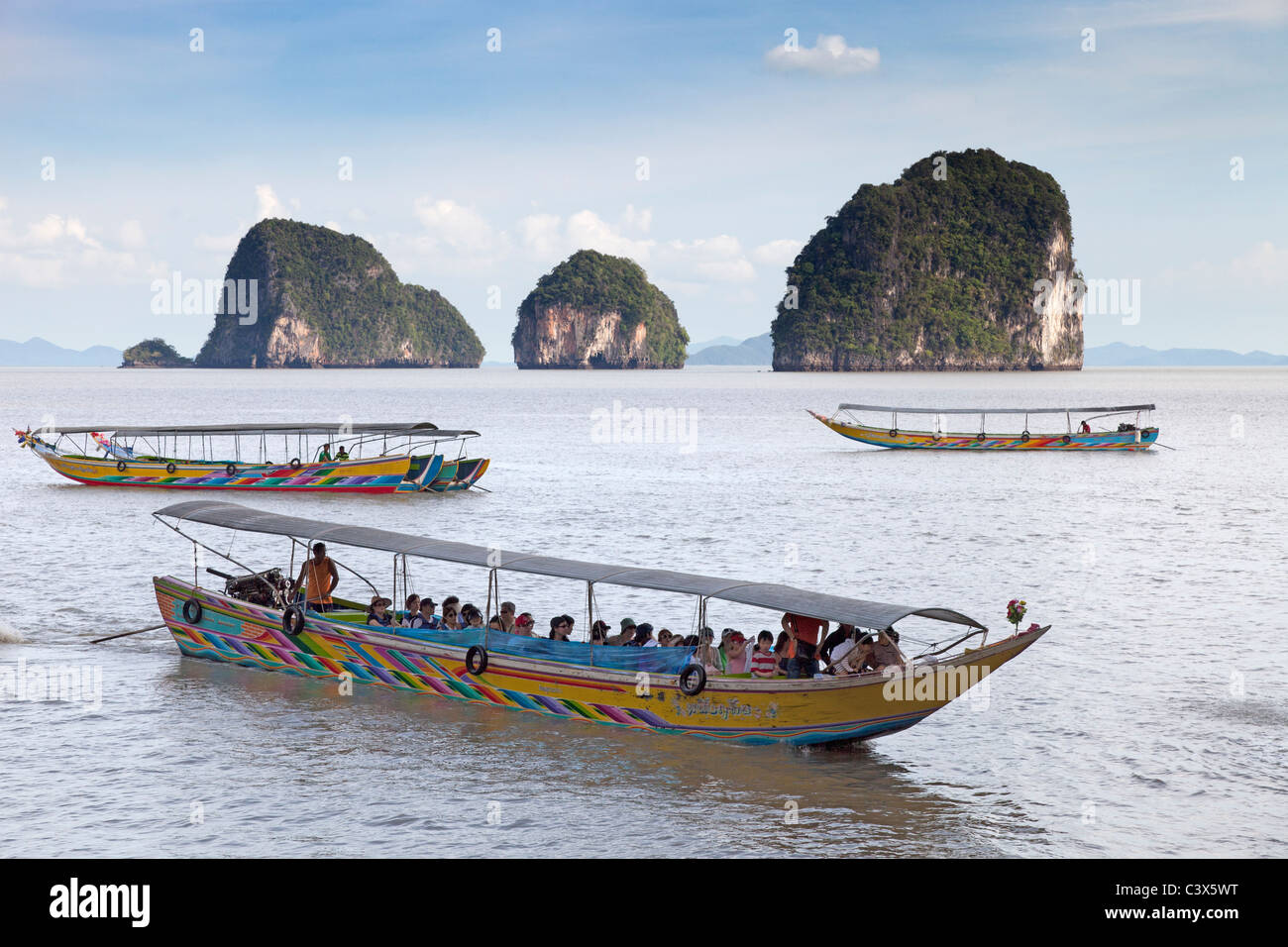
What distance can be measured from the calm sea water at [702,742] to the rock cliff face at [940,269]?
155 m

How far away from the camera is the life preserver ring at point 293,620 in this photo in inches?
635

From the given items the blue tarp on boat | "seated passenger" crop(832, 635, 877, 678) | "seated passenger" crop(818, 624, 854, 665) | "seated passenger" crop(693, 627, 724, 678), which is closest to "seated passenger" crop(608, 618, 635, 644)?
the blue tarp on boat

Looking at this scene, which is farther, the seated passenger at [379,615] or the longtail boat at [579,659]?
the seated passenger at [379,615]

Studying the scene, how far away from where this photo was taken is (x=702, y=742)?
13742 mm

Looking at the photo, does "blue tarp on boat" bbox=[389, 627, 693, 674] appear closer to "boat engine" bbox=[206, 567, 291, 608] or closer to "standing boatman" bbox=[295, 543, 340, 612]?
"standing boatman" bbox=[295, 543, 340, 612]

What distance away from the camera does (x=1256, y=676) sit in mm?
16672

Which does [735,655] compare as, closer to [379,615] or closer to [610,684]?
[610,684]

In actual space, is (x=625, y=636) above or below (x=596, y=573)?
below

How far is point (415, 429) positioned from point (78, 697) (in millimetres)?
21085

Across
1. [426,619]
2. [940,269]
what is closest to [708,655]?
[426,619]

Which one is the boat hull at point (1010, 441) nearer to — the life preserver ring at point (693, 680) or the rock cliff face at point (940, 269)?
the life preserver ring at point (693, 680)

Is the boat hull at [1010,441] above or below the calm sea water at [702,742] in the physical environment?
above

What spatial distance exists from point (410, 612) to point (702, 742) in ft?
14.7

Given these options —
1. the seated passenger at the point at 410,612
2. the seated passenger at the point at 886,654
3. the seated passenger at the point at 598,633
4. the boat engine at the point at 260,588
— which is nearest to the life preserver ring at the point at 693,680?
the seated passenger at the point at 598,633
